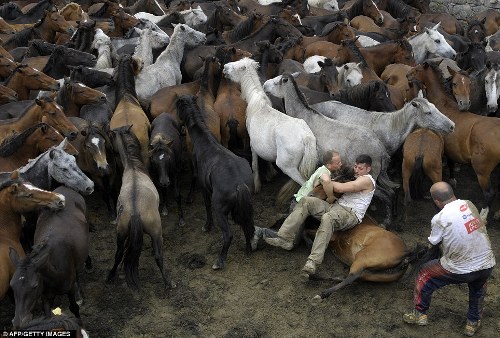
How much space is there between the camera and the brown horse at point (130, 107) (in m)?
7.89

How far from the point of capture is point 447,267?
5145mm

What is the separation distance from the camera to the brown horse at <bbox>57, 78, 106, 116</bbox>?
8312 mm

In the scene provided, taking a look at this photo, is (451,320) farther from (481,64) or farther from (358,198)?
(481,64)

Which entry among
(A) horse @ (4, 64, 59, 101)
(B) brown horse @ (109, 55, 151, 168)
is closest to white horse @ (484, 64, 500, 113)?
(B) brown horse @ (109, 55, 151, 168)

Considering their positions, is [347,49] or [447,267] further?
[347,49]

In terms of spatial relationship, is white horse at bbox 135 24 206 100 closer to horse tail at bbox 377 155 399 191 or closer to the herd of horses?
the herd of horses

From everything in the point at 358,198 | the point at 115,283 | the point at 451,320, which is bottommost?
the point at 115,283

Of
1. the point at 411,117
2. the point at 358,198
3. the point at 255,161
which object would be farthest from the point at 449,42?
the point at 358,198

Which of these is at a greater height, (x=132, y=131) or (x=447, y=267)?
(x=447, y=267)

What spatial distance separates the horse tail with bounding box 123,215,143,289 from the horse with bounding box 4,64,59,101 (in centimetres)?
381

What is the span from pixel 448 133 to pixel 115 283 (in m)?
4.55

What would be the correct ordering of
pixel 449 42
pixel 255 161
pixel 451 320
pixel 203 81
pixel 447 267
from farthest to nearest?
pixel 449 42
pixel 203 81
pixel 255 161
pixel 451 320
pixel 447 267

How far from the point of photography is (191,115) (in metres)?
7.38

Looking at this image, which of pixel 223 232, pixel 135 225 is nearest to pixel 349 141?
pixel 223 232
